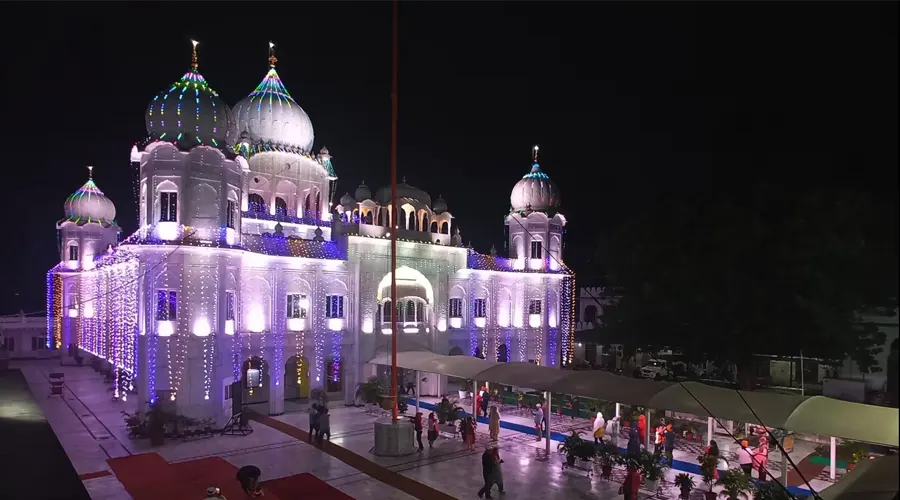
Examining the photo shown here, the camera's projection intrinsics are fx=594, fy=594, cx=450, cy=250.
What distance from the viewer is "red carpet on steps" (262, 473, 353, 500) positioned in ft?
→ 47.6

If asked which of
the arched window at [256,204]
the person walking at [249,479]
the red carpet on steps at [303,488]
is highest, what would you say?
the arched window at [256,204]

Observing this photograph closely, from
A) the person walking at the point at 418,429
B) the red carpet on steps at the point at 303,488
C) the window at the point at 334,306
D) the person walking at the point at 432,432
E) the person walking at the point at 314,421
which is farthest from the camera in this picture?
the window at the point at 334,306

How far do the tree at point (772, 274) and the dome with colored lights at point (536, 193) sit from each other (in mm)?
22248

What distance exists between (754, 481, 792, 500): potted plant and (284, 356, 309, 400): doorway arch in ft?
69.5

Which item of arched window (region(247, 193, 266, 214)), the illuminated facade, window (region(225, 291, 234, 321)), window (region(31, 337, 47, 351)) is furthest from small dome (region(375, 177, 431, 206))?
window (region(31, 337, 47, 351))

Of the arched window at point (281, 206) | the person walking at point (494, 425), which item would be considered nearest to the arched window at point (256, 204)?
the arched window at point (281, 206)

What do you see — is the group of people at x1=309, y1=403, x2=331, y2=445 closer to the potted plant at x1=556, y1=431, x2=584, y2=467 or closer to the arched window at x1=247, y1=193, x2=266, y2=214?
the potted plant at x1=556, y1=431, x2=584, y2=467

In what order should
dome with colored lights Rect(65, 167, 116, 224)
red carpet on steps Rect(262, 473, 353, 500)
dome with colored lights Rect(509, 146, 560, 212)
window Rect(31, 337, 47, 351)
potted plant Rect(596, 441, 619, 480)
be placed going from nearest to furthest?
red carpet on steps Rect(262, 473, 353, 500) → potted plant Rect(596, 441, 619, 480) → dome with colored lights Rect(509, 146, 560, 212) → dome with colored lights Rect(65, 167, 116, 224) → window Rect(31, 337, 47, 351)

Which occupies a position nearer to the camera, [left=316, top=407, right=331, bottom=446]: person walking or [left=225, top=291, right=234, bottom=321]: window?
[left=316, top=407, right=331, bottom=446]: person walking

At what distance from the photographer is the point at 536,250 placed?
121ft

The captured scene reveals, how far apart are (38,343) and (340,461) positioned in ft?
129

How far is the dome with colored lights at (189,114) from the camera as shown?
23172 millimetres

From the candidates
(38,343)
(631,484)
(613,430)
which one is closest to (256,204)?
(613,430)

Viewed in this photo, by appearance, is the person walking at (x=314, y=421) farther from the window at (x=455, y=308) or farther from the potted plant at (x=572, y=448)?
the window at (x=455, y=308)
